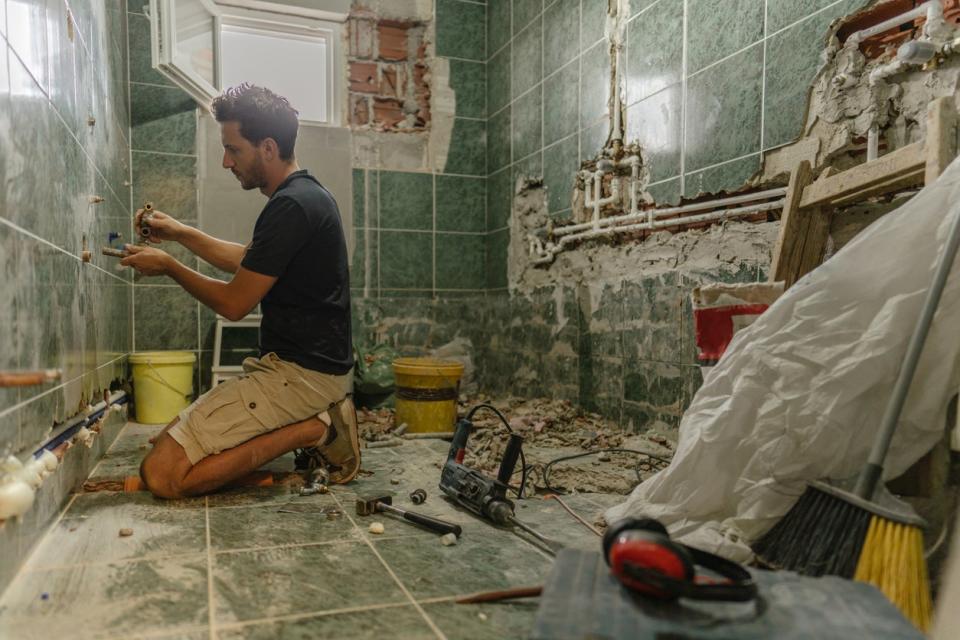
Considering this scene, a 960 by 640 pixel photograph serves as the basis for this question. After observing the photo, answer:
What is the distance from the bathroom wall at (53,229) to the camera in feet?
4.67

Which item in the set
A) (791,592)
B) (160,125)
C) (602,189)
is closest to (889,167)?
(791,592)

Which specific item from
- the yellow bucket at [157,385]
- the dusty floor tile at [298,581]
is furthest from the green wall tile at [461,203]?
the dusty floor tile at [298,581]

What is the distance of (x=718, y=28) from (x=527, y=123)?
1.68 metres

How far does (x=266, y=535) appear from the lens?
1760mm

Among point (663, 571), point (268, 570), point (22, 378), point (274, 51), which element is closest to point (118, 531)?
point (268, 570)

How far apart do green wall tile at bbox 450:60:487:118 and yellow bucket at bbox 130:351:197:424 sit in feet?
8.47

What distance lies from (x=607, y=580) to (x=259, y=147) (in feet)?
6.42

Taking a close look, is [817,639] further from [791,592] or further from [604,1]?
[604,1]

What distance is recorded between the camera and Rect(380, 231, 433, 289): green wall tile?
4480 millimetres

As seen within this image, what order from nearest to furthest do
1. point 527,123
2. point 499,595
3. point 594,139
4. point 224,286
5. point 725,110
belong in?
point 499,595, point 224,286, point 725,110, point 594,139, point 527,123

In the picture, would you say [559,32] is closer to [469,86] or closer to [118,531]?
[469,86]

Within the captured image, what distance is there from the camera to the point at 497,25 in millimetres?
4523

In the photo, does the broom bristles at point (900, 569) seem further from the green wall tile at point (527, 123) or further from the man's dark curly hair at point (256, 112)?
the green wall tile at point (527, 123)

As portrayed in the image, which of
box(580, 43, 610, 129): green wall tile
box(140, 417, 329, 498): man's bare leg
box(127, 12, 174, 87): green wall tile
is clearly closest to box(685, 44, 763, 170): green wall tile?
box(580, 43, 610, 129): green wall tile
